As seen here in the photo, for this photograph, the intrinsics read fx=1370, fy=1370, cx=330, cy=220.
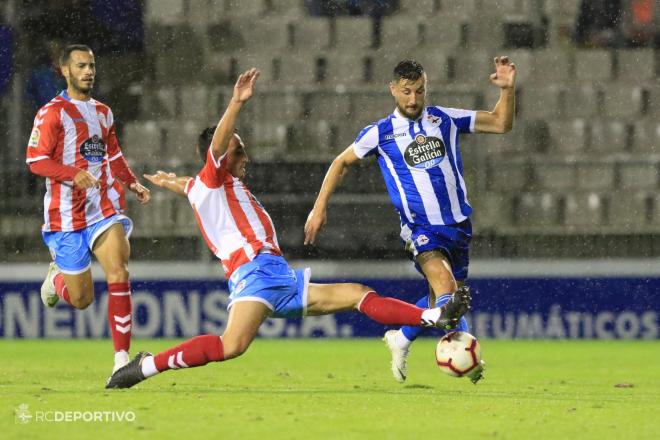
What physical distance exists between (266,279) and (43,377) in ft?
6.41

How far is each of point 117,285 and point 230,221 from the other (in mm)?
1004

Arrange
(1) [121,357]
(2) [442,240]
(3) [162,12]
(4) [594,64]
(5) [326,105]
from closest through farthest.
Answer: (1) [121,357], (2) [442,240], (5) [326,105], (3) [162,12], (4) [594,64]

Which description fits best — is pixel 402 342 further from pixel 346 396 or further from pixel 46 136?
Result: pixel 46 136

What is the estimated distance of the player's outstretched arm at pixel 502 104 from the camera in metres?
6.36

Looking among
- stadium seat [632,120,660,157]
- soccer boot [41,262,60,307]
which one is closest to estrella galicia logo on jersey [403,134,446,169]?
soccer boot [41,262,60,307]

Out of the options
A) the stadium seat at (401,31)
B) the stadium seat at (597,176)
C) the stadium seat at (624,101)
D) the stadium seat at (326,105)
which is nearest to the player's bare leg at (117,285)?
the stadium seat at (326,105)

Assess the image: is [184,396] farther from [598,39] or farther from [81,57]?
[598,39]

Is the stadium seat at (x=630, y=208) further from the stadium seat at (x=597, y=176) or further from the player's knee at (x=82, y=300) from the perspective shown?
the player's knee at (x=82, y=300)

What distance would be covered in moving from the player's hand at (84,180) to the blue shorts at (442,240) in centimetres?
155

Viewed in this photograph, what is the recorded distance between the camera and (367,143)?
269 inches

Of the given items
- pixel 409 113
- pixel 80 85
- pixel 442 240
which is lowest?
pixel 442 240

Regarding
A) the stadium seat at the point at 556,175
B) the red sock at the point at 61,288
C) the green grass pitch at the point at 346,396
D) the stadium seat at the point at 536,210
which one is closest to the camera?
the green grass pitch at the point at 346,396

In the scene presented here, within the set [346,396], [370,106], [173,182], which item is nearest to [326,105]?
[370,106]

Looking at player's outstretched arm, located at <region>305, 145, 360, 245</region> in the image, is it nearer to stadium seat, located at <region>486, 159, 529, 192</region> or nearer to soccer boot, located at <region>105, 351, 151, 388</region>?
soccer boot, located at <region>105, 351, 151, 388</region>
